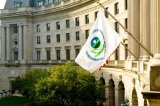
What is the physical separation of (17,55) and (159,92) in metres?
92.6

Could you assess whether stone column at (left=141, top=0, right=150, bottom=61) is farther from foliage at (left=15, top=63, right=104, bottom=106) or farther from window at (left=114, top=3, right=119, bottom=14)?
window at (left=114, top=3, right=119, bottom=14)

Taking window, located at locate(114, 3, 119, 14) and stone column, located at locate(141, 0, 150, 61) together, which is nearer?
stone column, located at locate(141, 0, 150, 61)

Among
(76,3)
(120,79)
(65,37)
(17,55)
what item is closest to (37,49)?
(17,55)

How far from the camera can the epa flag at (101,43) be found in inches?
806

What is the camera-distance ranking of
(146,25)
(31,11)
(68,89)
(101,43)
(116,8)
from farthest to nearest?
(31,11) → (116,8) → (68,89) → (146,25) → (101,43)

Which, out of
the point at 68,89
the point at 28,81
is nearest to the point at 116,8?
the point at 28,81

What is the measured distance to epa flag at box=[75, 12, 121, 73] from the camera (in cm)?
2047

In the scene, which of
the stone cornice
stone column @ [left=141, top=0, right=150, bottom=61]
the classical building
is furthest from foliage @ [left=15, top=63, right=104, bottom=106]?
the stone cornice

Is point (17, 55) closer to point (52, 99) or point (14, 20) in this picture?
point (14, 20)

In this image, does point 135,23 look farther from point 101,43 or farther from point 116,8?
point 101,43

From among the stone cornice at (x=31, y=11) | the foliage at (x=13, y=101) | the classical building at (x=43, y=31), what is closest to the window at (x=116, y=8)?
the classical building at (x=43, y=31)

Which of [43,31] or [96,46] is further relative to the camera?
[43,31]

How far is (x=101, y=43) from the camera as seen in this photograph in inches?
800

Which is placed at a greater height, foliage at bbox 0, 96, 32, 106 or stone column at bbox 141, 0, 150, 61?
stone column at bbox 141, 0, 150, 61
